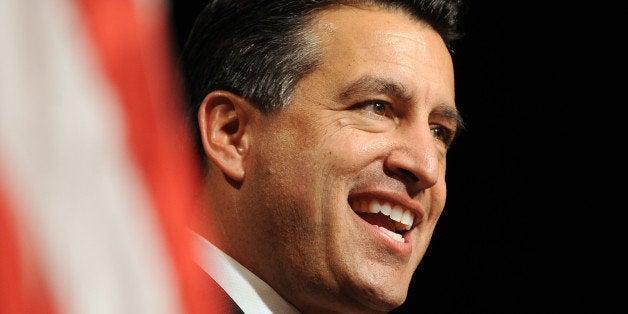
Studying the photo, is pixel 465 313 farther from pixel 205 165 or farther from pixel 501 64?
pixel 205 165

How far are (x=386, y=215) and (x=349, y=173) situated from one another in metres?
0.12

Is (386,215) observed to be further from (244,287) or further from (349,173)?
(244,287)

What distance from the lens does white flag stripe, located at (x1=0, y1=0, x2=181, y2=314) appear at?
79cm

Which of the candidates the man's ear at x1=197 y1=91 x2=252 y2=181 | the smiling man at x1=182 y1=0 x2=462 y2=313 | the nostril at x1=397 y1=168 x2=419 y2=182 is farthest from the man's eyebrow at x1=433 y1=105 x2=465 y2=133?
the man's ear at x1=197 y1=91 x2=252 y2=181

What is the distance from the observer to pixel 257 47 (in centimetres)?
171

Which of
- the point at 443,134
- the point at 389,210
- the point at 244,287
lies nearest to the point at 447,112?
the point at 443,134

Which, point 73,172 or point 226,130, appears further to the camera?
point 226,130

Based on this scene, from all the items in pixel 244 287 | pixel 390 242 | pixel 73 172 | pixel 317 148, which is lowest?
pixel 244 287

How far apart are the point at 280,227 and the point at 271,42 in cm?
34

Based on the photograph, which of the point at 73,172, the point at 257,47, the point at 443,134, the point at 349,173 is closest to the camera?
the point at 73,172

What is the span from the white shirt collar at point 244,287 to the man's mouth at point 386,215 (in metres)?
0.20

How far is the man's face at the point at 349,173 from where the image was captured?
160 centimetres

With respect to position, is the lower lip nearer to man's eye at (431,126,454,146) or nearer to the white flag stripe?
man's eye at (431,126,454,146)

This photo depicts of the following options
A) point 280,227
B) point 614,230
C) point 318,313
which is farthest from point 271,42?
point 614,230
